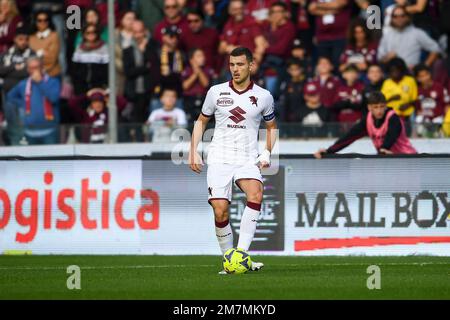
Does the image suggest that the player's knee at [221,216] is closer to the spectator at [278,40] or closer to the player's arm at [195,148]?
the player's arm at [195,148]

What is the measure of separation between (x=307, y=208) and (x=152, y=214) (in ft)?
7.25

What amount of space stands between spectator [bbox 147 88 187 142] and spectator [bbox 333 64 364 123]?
261 cm

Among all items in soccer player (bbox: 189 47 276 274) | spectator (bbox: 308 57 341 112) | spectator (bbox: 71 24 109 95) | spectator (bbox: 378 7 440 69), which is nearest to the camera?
soccer player (bbox: 189 47 276 274)

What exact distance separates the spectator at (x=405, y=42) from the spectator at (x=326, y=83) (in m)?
1.00

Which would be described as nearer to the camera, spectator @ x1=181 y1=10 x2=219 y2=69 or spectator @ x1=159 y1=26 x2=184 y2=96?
spectator @ x1=159 y1=26 x2=184 y2=96

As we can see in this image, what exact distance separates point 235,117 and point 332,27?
351 inches

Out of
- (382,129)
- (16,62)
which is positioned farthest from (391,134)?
(16,62)

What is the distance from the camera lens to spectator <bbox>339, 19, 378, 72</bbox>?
2115cm

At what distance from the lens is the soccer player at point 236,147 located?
13383 mm

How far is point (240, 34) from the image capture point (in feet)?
73.1

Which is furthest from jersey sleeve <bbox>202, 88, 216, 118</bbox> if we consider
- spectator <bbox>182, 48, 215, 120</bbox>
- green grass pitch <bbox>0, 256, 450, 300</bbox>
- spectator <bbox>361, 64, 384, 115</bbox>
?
spectator <bbox>182, 48, 215, 120</bbox>

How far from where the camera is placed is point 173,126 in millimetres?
19688

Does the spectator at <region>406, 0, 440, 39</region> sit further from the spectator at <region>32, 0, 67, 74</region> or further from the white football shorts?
the white football shorts

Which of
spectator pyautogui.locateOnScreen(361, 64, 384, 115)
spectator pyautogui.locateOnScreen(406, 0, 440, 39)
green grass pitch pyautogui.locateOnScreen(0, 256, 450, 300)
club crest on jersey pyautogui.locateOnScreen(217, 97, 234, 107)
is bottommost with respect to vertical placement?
green grass pitch pyautogui.locateOnScreen(0, 256, 450, 300)
